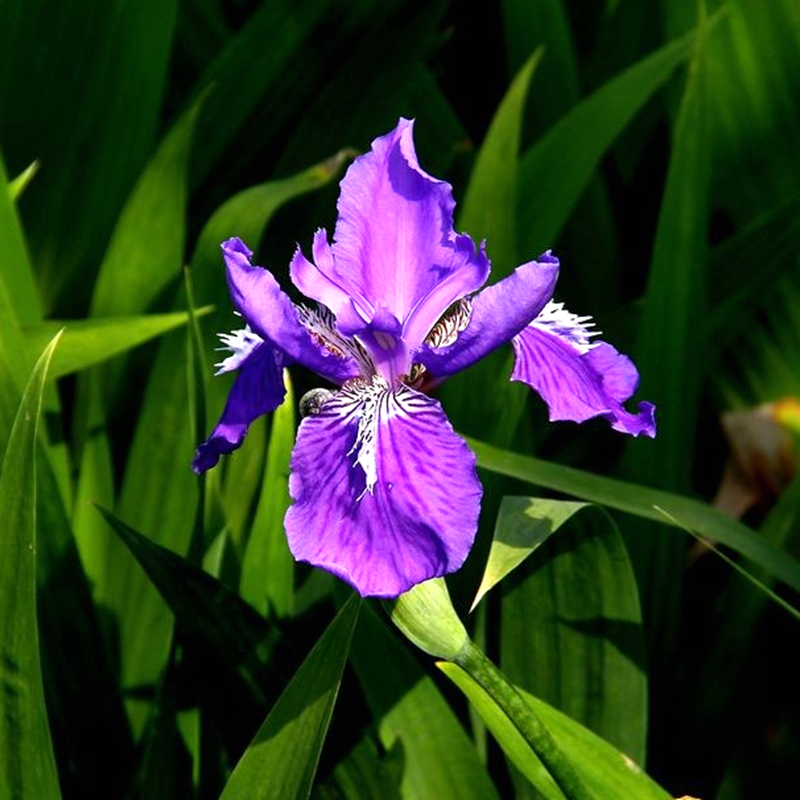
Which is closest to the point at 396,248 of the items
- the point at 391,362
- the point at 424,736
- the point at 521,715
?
the point at 391,362

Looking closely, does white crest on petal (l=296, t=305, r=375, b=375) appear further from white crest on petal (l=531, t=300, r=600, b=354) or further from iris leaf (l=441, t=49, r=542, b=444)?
iris leaf (l=441, t=49, r=542, b=444)

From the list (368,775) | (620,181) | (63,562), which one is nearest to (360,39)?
(620,181)

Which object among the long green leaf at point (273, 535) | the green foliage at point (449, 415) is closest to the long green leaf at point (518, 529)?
the green foliage at point (449, 415)

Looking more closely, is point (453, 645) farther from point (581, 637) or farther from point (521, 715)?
point (581, 637)

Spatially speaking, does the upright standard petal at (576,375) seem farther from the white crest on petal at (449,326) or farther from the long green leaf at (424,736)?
the long green leaf at (424,736)

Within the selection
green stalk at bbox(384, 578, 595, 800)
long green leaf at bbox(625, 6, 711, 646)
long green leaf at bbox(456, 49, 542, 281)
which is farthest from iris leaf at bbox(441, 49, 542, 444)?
green stalk at bbox(384, 578, 595, 800)

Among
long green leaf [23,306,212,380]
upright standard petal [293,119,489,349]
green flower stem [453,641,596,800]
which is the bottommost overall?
green flower stem [453,641,596,800]

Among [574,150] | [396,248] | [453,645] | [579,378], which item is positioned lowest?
[453,645]
